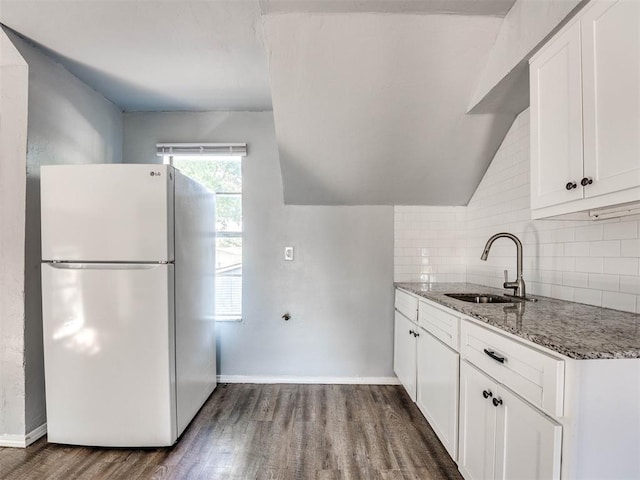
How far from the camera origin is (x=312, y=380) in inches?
110

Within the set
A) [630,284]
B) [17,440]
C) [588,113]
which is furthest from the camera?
[17,440]

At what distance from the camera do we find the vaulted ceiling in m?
1.66

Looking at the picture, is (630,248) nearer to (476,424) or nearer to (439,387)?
(476,424)

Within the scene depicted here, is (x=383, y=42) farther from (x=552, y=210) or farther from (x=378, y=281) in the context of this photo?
(x=378, y=281)

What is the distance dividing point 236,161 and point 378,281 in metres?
1.63

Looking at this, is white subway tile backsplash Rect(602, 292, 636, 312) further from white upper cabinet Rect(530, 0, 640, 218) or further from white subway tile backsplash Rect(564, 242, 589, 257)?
white upper cabinet Rect(530, 0, 640, 218)

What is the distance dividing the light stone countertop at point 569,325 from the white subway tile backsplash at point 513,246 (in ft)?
0.41

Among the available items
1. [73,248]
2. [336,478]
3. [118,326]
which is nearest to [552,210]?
[336,478]

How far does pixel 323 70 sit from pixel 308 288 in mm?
1694

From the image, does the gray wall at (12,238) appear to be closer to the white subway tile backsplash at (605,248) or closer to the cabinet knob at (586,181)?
the cabinet knob at (586,181)

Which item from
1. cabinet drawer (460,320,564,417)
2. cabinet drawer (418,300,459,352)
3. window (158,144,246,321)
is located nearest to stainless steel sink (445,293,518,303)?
cabinet drawer (418,300,459,352)

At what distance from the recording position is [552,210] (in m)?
1.40

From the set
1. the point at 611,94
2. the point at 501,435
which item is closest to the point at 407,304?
the point at 501,435

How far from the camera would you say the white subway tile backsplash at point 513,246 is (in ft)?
4.59
